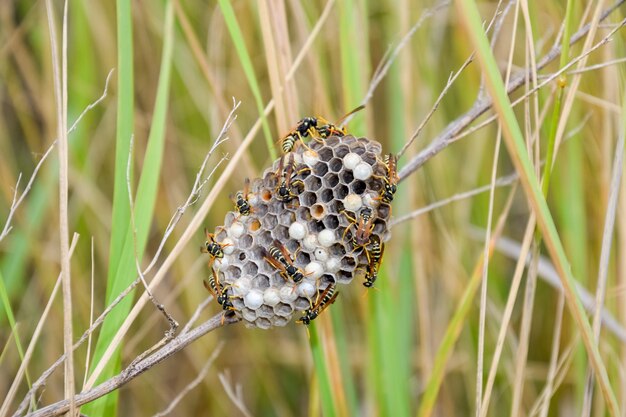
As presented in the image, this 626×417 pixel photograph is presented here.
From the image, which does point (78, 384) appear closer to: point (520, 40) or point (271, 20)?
point (271, 20)

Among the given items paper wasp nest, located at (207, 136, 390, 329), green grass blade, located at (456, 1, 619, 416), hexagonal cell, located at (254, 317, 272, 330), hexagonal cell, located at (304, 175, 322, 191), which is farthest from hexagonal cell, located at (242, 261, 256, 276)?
green grass blade, located at (456, 1, 619, 416)

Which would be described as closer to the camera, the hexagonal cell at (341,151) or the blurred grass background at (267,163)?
the hexagonal cell at (341,151)

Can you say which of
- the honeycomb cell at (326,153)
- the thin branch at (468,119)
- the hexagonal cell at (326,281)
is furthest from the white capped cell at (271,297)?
the thin branch at (468,119)

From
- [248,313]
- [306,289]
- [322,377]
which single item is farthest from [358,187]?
[322,377]

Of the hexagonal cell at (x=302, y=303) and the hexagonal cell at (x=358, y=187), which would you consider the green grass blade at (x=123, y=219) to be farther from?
the hexagonal cell at (x=358, y=187)

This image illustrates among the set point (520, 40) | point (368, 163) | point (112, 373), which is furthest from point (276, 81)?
point (520, 40)

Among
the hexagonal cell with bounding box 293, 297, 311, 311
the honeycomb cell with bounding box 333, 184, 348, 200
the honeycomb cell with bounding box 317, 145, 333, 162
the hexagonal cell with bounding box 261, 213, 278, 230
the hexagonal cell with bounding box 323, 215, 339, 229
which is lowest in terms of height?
the hexagonal cell with bounding box 293, 297, 311, 311

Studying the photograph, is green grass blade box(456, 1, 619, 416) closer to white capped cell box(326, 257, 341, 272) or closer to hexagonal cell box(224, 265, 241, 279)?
white capped cell box(326, 257, 341, 272)
